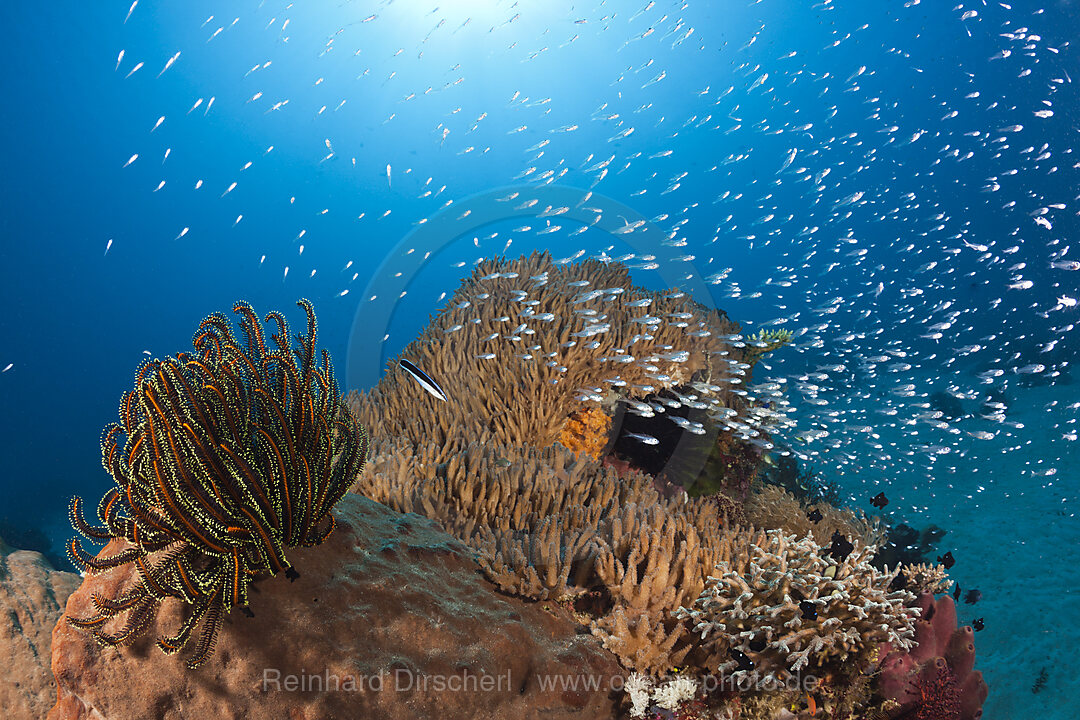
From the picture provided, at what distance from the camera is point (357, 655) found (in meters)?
2.15

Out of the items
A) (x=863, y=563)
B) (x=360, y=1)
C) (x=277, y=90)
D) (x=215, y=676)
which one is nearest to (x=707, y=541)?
(x=863, y=563)

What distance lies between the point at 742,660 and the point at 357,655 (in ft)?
7.11

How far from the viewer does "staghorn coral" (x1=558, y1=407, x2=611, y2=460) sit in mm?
6254

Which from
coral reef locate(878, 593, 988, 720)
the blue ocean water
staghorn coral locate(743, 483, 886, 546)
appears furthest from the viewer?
the blue ocean water

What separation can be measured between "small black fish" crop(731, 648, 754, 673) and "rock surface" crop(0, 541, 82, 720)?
559 cm

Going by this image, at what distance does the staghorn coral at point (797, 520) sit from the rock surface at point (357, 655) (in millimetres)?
4590

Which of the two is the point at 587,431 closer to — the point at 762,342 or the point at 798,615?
the point at 798,615

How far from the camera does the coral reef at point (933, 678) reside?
2.62m

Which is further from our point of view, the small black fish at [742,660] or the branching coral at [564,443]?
the branching coral at [564,443]

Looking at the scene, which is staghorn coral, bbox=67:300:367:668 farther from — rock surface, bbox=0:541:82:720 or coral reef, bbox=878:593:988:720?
coral reef, bbox=878:593:988:720

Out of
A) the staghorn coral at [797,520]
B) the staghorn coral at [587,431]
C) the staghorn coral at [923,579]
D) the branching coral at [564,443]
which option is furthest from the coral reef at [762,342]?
the staghorn coral at [923,579]

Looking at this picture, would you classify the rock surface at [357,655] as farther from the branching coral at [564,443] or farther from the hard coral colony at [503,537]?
the branching coral at [564,443]

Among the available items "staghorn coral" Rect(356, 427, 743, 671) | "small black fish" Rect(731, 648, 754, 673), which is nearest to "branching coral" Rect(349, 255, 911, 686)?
"staghorn coral" Rect(356, 427, 743, 671)

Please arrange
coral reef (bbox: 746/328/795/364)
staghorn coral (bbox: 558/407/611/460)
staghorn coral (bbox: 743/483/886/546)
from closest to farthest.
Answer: staghorn coral (bbox: 743/483/886/546)
staghorn coral (bbox: 558/407/611/460)
coral reef (bbox: 746/328/795/364)
